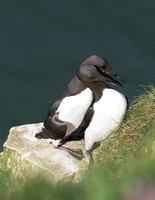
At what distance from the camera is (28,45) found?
40.4ft

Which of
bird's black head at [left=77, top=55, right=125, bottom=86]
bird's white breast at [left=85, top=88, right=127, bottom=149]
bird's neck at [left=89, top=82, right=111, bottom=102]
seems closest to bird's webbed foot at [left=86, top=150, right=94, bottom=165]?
bird's white breast at [left=85, top=88, right=127, bottom=149]

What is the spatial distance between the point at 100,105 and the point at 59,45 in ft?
21.8

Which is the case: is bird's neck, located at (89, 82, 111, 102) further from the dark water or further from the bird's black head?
the dark water

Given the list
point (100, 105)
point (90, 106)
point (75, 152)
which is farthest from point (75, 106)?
point (75, 152)

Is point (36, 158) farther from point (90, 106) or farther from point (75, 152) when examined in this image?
point (90, 106)

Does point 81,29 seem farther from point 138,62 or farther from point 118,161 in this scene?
point 118,161

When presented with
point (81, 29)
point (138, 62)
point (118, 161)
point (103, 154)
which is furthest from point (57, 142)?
point (81, 29)

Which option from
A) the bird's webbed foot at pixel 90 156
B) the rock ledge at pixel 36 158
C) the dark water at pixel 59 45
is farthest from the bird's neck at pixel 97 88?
the dark water at pixel 59 45

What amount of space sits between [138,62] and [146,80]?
60 centimetres

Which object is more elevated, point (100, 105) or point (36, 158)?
point (100, 105)

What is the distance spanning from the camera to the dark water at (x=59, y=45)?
1121cm

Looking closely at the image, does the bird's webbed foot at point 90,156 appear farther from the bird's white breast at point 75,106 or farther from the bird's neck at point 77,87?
the bird's neck at point 77,87

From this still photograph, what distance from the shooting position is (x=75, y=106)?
600 cm

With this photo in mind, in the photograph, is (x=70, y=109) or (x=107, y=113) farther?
(x=70, y=109)
